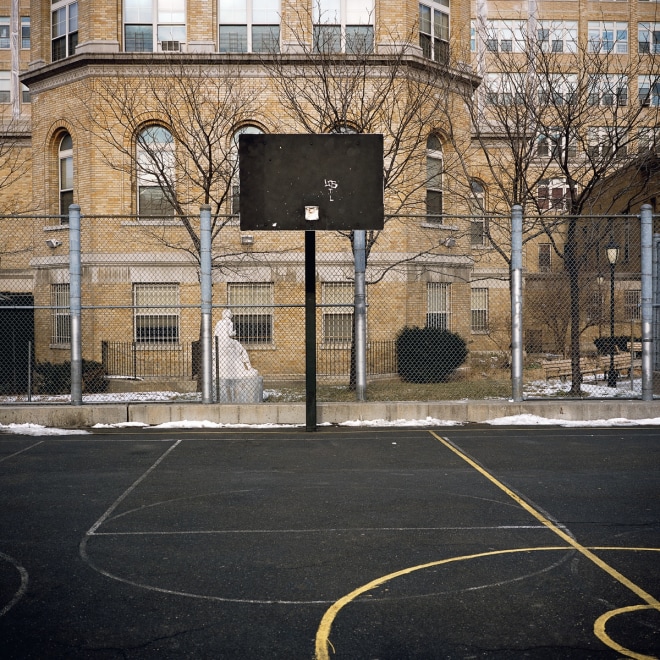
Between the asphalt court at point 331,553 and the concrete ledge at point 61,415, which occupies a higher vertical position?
the concrete ledge at point 61,415

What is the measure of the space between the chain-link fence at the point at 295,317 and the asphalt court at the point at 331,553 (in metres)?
4.73

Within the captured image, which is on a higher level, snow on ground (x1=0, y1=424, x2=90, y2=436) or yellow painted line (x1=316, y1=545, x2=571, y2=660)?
snow on ground (x1=0, y1=424, x2=90, y2=436)

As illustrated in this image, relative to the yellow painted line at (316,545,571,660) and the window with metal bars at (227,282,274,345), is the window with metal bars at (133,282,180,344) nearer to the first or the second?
the window with metal bars at (227,282,274,345)

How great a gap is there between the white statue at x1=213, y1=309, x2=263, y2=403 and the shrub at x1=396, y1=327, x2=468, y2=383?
379cm

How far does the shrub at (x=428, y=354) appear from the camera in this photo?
1708cm

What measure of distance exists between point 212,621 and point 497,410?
9397 mm

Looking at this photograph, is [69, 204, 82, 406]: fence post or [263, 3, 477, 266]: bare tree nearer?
[69, 204, 82, 406]: fence post

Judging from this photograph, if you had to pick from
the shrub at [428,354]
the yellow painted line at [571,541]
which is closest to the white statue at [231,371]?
the shrub at [428,354]

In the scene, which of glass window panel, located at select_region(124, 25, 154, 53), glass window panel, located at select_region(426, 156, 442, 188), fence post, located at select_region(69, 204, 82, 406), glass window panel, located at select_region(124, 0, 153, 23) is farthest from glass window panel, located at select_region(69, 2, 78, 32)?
fence post, located at select_region(69, 204, 82, 406)

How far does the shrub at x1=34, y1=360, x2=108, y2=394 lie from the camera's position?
17.0 m

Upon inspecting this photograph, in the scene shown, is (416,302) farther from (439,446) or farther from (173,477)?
(173,477)

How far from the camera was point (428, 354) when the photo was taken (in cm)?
1972

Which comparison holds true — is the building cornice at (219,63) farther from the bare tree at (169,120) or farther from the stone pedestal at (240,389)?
the stone pedestal at (240,389)

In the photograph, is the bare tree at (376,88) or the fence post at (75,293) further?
the bare tree at (376,88)
